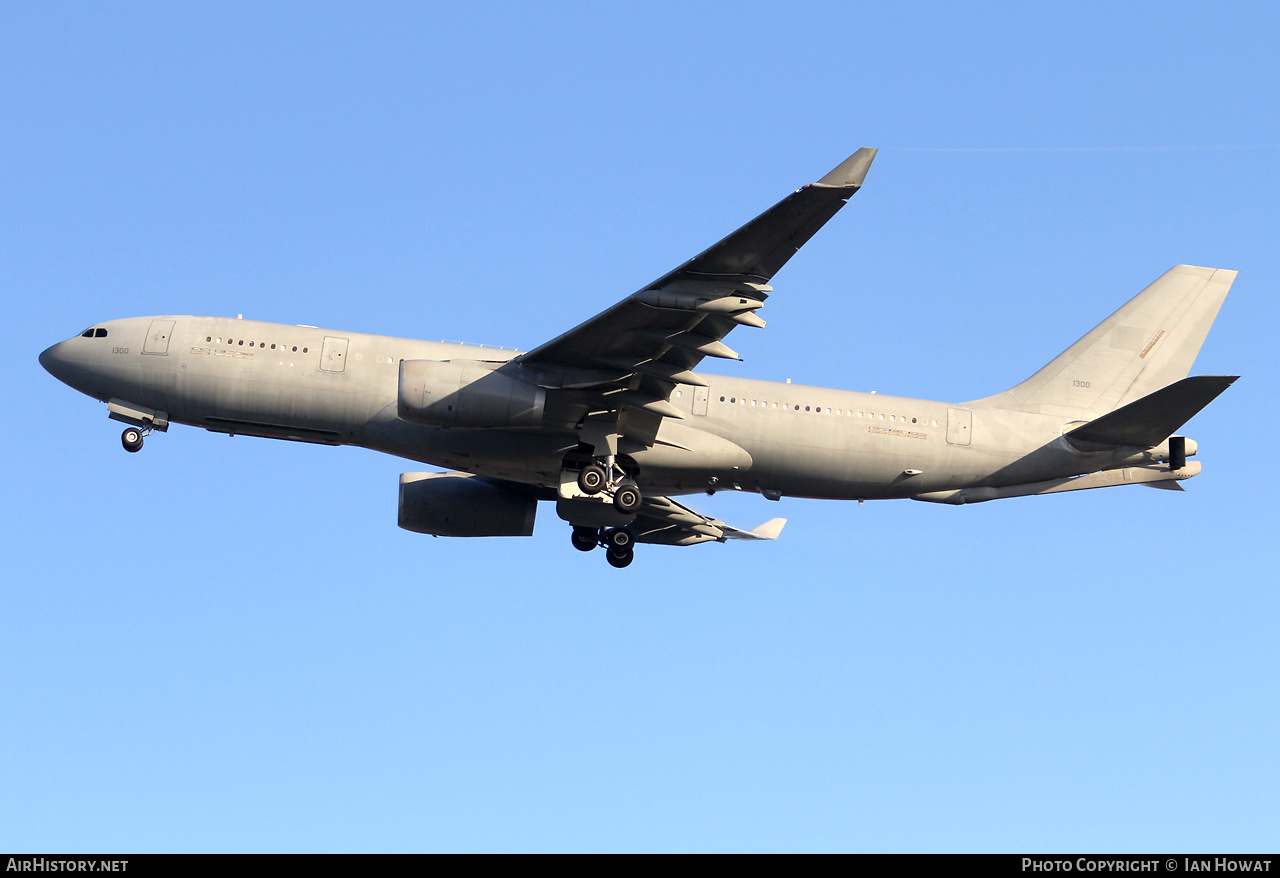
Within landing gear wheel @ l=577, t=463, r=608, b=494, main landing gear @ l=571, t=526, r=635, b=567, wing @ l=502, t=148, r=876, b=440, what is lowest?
main landing gear @ l=571, t=526, r=635, b=567

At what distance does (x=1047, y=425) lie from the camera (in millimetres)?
→ 33844

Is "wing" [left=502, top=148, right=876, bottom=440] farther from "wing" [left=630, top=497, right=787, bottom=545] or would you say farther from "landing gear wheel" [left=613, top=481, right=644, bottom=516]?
"wing" [left=630, top=497, right=787, bottom=545]

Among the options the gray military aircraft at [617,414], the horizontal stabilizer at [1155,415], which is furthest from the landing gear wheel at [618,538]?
the horizontal stabilizer at [1155,415]

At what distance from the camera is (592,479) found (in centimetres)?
3152

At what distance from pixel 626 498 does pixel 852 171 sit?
10.9m

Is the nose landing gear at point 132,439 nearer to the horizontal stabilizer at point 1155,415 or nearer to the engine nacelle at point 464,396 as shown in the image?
the engine nacelle at point 464,396

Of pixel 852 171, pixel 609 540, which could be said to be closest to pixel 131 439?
pixel 609 540

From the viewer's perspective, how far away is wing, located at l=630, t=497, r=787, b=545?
1506 inches

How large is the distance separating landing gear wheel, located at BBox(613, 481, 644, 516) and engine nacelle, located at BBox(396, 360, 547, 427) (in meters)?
3.04

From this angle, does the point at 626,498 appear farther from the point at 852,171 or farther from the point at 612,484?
the point at 852,171

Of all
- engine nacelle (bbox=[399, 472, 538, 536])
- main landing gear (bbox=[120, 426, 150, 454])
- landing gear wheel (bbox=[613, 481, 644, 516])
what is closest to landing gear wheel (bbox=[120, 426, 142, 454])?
main landing gear (bbox=[120, 426, 150, 454])

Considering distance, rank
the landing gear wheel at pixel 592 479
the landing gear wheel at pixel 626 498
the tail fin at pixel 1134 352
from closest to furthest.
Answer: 1. the landing gear wheel at pixel 592 479
2. the landing gear wheel at pixel 626 498
3. the tail fin at pixel 1134 352

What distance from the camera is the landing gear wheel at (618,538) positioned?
36.6 m

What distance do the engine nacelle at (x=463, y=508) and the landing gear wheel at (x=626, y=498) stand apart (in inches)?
209
